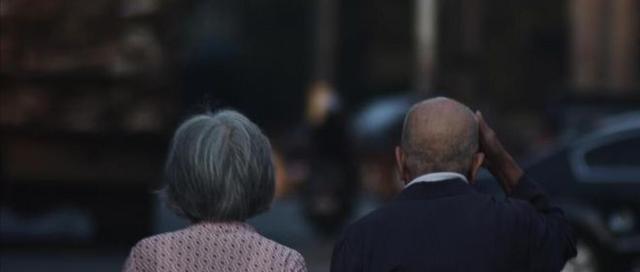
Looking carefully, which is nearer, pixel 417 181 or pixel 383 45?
pixel 417 181

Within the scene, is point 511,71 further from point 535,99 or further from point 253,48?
point 253,48

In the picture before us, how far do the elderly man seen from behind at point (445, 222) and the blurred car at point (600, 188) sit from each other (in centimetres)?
1047

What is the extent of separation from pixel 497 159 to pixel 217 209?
89 centimetres

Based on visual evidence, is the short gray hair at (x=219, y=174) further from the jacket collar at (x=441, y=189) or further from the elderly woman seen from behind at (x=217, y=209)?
the jacket collar at (x=441, y=189)

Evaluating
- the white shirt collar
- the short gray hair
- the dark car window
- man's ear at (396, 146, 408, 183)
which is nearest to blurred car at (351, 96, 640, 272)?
the dark car window

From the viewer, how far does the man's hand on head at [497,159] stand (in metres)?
5.96

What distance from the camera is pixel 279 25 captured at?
61.1 m

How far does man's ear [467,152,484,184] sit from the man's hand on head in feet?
0.16

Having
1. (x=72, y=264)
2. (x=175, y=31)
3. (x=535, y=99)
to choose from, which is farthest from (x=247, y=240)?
(x=535, y=99)

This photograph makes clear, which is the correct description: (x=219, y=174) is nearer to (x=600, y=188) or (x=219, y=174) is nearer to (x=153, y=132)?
(x=600, y=188)

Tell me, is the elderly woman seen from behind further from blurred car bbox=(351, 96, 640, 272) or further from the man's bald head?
blurred car bbox=(351, 96, 640, 272)

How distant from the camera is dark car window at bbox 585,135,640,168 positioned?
17.1 metres

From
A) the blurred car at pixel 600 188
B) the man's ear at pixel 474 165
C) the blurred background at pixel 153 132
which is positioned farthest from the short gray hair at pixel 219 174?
the blurred car at pixel 600 188

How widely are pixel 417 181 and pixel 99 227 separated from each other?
50.1 feet
